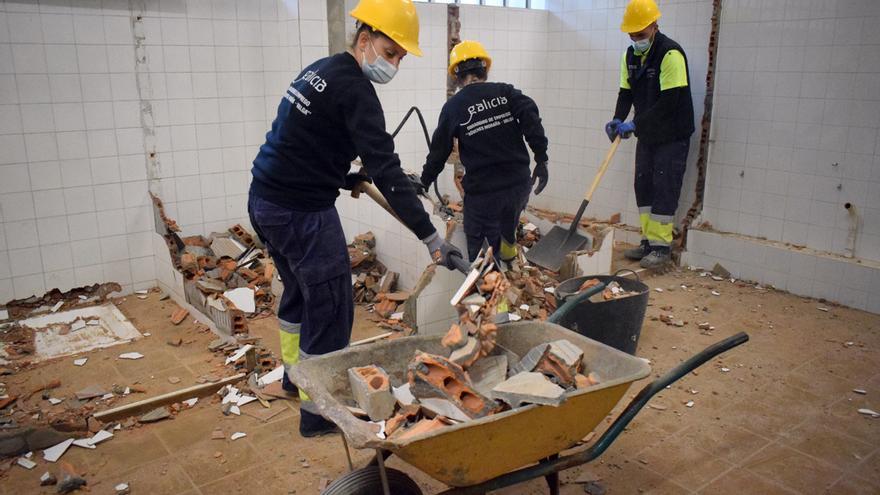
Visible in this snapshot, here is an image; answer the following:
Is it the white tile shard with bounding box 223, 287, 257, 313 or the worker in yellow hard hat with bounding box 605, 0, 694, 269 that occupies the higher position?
the worker in yellow hard hat with bounding box 605, 0, 694, 269

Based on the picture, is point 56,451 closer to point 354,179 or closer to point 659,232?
point 354,179

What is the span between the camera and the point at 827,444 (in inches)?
131

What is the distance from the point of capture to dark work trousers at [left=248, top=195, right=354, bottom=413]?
3057 mm

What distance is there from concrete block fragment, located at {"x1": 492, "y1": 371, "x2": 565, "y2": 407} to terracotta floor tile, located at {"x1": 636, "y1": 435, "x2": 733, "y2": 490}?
3.87 ft

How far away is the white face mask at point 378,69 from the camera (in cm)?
293

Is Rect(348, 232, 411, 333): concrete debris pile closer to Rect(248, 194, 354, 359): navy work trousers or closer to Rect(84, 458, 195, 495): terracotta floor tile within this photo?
Rect(248, 194, 354, 359): navy work trousers

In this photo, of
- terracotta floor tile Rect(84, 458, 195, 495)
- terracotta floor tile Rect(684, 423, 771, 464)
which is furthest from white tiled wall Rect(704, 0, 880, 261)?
terracotta floor tile Rect(84, 458, 195, 495)

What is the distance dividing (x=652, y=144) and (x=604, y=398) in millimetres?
3949

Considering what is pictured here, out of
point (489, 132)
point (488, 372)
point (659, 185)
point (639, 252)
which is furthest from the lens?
point (639, 252)

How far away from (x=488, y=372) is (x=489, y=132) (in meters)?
2.06

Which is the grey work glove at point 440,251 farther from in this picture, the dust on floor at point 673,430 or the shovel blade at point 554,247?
the shovel blade at point 554,247

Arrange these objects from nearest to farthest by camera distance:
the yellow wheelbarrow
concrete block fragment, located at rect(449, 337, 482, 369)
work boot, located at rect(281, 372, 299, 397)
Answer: the yellow wheelbarrow < concrete block fragment, located at rect(449, 337, 482, 369) < work boot, located at rect(281, 372, 299, 397)

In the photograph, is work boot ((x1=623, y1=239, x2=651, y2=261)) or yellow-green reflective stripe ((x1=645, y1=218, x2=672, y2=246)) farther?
work boot ((x1=623, y1=239, x2=651, y2=261))

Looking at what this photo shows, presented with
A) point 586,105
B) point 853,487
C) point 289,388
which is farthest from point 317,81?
point 586,105
